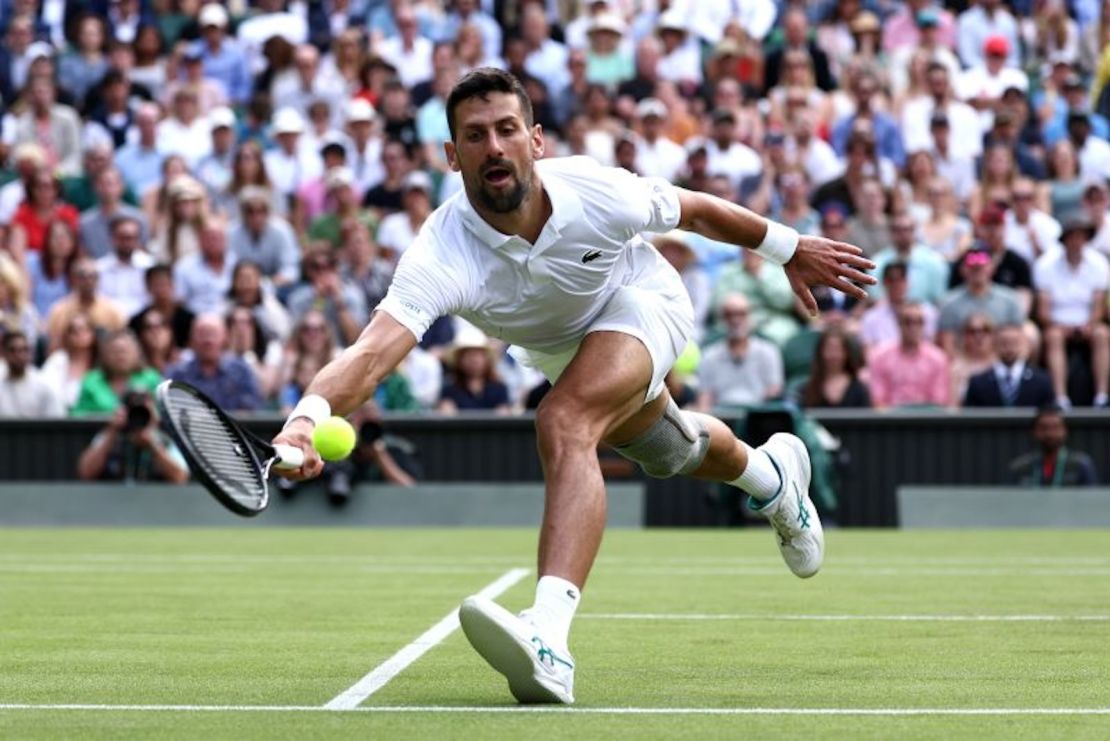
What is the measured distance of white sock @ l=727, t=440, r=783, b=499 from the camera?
808 cm

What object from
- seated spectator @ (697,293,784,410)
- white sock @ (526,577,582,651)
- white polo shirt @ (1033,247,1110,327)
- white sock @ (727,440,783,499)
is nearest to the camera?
white sock @ (526,577,582,651)

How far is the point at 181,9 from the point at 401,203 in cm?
479

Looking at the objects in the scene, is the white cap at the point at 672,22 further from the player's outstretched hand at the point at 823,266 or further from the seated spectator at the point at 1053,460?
the player's outstretched hand at the point at 823,266

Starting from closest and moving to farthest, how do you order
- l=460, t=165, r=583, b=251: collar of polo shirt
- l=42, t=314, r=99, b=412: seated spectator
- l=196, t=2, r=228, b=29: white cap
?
l=460, t=165, r=583, b=251: collar of polo shirt, l=42, t=314, r=99, b=412: seated spectator, l=196, t=2, r=228, b=29: white cap

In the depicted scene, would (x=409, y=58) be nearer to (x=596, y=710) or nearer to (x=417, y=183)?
(x=417, y=183)

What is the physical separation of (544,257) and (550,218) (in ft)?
0.41

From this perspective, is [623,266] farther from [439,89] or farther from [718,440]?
[439,89]

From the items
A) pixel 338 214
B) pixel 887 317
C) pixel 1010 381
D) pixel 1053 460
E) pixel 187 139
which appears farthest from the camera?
pixel 187 139

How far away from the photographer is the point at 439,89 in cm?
1986

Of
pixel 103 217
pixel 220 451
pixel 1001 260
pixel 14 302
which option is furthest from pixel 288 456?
pixel 103 217

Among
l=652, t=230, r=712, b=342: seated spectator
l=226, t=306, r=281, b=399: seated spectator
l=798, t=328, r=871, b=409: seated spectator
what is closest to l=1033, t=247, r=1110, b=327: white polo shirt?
l=798, t=328, r=871, b=409: seated spectator

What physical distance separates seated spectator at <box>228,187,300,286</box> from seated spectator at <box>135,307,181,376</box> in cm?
154

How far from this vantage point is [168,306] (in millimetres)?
17438

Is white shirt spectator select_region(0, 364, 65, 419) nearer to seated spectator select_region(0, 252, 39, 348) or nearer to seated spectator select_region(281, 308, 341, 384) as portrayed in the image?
seated spectator select_region(0, 252, 39, 348)
